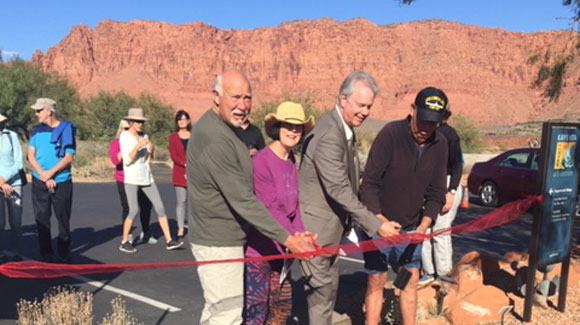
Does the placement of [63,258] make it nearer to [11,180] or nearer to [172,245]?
[11,180]

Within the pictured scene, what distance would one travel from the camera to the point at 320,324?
4055 millimetres

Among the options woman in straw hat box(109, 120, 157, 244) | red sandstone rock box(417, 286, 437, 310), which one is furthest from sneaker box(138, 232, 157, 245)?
red sandstone rock box(417, 286, 437, 310)

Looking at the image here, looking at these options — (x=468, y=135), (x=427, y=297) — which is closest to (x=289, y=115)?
(x=427, y=297)

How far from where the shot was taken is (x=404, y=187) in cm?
434

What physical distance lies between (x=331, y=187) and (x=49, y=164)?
4265mm

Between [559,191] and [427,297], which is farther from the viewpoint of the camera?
[427,297]

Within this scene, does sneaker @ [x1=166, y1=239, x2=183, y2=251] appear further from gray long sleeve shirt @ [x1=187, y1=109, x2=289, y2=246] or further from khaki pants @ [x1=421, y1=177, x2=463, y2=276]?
gray long sleeve shirt @ [x1=187, y1=109, x2=289, y2=246]

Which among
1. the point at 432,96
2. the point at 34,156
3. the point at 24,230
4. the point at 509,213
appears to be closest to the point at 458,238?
the point at 509,213

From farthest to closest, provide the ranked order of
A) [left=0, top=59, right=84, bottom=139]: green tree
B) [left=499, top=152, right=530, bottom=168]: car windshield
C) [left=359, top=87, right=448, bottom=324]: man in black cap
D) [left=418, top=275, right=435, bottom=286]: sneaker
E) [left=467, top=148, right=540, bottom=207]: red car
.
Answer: [left=0, top=59, right=84, bottom=139]: green tree → [left=499, top=152, right=530, bottom=168]: car windshield → [left=467, top=148, right=540, bottom=207]: red car → [left=418, top=275, right=435, bottom=286]: sneaker → [left=359, top=87, right=448, bottom=324]: man in black cap

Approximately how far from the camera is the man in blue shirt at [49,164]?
6719 millimetres

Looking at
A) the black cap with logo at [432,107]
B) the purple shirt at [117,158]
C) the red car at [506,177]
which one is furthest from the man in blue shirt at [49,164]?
the red car at [506,177]

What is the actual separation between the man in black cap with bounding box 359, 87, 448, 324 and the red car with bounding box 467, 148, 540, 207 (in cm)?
965

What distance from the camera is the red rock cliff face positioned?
124125 mm

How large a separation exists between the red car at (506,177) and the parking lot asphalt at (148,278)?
2.10 m
